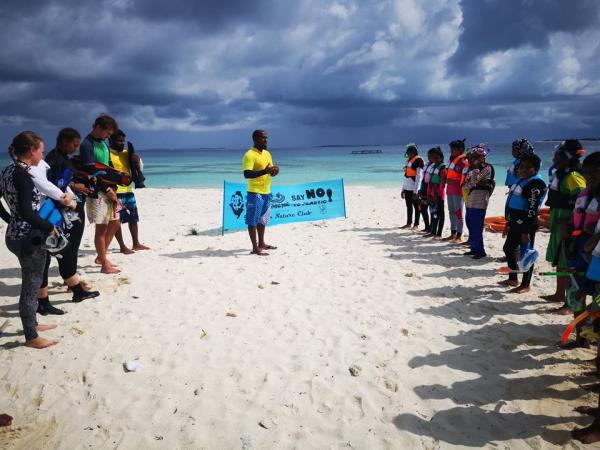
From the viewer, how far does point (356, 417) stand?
3.05m

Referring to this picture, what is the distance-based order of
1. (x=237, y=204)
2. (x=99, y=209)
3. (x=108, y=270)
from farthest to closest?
(x=237, y=204), (x=108, y=270), (x=99, y=209)

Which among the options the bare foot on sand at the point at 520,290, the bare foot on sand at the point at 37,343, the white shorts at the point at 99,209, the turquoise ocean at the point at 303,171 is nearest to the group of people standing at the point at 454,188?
the bare foot on sand at the point at 520,290

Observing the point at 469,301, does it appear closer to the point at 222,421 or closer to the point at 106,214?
the point at 222,421

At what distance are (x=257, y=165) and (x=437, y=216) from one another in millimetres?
Answer: 4678

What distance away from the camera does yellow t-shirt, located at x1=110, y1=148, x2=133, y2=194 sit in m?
6.89

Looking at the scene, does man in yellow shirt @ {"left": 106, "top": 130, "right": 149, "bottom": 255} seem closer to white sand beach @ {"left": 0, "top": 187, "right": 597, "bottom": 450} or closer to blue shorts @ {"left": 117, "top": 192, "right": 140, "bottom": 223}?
blue shorts @ {"left": 117, "top": 192, "right": 140, "bottom": 223}

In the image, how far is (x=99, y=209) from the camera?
6059mm

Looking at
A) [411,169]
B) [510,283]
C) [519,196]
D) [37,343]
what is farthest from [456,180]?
Result: [37,343]

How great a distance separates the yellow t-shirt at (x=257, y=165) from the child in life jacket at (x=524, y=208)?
4.16 m

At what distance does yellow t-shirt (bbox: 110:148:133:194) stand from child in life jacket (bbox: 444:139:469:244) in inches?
262

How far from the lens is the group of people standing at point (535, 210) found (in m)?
3.53

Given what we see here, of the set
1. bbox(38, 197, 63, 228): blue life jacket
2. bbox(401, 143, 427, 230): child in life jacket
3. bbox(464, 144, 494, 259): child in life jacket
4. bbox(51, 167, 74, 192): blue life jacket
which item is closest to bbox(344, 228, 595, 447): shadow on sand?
bbox(464, 144, 494, 259): child in life jacket

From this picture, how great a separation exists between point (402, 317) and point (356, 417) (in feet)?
6.47

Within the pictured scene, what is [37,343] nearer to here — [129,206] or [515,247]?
[129,206]
